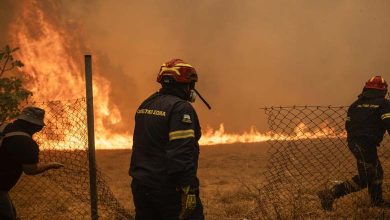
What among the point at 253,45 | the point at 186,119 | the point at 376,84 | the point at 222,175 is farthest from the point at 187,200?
the point at 253,45

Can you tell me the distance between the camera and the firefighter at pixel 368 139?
622cm

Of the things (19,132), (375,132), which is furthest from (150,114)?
(375,132)

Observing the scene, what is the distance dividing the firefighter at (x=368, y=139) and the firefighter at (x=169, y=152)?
310cm

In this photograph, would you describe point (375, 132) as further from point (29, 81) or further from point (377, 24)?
point (377, 24)

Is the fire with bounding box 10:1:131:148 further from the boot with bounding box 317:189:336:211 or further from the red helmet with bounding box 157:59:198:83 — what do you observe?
the red helmet with bounding box 157:59:198:83

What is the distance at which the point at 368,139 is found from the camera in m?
6.55

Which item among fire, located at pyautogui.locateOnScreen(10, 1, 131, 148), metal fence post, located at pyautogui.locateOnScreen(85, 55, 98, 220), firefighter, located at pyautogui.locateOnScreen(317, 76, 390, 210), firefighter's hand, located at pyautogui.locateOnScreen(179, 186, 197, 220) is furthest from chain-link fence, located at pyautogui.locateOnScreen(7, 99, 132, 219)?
fire, located at pyautogui.locateOnScreen(10, 1, 131, 148)

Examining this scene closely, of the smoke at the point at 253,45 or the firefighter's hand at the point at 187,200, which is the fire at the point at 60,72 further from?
the firefighter's hand at the point at 187,200

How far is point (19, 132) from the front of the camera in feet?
15.4

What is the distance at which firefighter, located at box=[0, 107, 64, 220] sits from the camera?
15.0ft

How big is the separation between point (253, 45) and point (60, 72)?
1174 cm

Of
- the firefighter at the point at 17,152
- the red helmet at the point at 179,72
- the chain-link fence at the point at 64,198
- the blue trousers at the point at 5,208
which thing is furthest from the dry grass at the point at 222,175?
the blue trousers at the point at 5,208

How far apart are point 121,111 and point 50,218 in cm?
1504

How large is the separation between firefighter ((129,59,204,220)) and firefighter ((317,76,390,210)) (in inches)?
122
